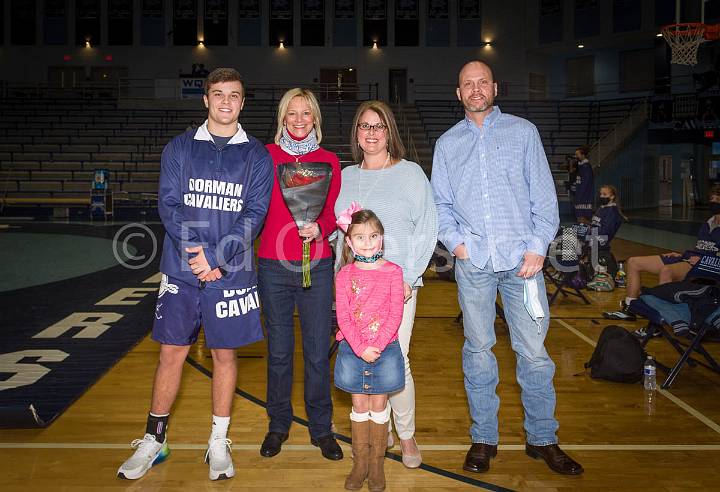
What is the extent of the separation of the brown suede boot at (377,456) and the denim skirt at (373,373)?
162 millimetres

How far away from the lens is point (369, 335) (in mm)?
3002

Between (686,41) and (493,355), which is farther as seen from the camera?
(686,41)

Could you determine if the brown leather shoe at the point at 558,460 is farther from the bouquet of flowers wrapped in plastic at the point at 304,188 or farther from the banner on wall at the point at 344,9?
the banner on wall at the point at 344,9

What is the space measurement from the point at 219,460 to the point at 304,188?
1.24 m

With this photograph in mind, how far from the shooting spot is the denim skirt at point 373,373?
3.01 m

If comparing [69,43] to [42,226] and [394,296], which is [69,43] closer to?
[42,226]

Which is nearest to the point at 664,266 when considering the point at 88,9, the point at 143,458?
the point at 143,458

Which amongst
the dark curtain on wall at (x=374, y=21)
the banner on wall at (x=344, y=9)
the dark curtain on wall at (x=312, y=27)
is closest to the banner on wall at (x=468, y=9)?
the dark curtain on wall at (x=374, y=21)

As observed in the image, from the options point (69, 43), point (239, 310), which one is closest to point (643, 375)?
point (239, 310)

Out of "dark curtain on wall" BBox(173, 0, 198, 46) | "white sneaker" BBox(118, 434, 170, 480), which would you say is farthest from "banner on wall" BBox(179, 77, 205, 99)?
"white sneaker" BBox(118, 434, 170, 480)

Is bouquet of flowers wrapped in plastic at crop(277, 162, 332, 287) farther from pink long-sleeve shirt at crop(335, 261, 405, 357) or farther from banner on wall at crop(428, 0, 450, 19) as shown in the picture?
banner on wall at crop(428, 0, 450, 19)

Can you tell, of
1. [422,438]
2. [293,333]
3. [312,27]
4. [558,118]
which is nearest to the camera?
[293,333]

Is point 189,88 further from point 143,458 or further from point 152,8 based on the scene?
point 143,458

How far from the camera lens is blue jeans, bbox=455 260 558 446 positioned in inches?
124
